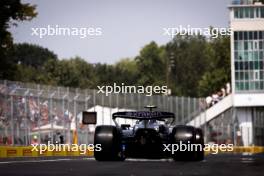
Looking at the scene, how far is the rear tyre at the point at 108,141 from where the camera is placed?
23.2m

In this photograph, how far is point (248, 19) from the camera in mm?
91188

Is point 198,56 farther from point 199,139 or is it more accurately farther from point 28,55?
point 199,139

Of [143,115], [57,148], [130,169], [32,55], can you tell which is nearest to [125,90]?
[57,148]

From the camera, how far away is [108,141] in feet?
76.4

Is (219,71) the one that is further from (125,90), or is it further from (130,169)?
(130,169)

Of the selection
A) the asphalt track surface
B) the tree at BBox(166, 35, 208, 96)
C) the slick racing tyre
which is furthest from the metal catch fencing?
the tree at BBox(166, 35, 208, 96)

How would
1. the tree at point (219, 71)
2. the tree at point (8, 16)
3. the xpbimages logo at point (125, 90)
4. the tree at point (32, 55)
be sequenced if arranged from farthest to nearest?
1. the tree at point (32, 55)
2. the tree at point (219, 71)
3. the tree at point (8, 16)
4. the xpbimages logo at point (125, 90)

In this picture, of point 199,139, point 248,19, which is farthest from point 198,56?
point 199,139

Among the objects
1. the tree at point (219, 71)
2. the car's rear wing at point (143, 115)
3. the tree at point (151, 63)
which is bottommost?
the car's rear wing at point (143, 115)

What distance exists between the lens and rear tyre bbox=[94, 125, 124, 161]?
2316cm

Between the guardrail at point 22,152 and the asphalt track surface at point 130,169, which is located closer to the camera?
the asphalt track surface at point 130,169

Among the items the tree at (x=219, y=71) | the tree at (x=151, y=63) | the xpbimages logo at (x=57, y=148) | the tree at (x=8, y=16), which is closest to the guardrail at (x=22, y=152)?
the xpbimages logo at (x=57, y=148)

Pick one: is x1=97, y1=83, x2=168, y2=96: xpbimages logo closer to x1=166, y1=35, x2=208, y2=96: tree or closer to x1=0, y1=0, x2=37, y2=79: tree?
x1=0, y1=0, x2=37, y2=79: tree

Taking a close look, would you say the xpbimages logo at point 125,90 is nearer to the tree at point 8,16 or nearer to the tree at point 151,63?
the tree at point 8,16
